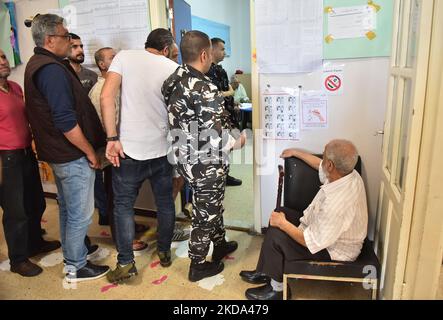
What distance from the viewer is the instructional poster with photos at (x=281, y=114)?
2189mm

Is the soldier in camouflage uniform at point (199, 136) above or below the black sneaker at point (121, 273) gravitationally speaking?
above

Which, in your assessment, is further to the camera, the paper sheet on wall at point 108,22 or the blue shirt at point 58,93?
the paper sheet on wall at point 108,22

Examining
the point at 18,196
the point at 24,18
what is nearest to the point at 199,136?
the point at 18,196

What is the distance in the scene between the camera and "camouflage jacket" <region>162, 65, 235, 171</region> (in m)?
1.68

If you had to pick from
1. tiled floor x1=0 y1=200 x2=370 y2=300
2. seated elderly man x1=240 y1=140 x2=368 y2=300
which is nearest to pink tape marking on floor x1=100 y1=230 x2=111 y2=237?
tiled floor x1=0 y1=200 x2=370 y2=300

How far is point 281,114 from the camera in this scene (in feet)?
7.34

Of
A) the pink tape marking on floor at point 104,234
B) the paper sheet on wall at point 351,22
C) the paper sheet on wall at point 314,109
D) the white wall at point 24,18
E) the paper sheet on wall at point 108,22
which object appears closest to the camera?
the paper sheet on wall at point 351,22

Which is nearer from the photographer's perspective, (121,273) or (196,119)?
(196,119)

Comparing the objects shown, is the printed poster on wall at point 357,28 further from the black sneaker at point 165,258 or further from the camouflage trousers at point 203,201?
the black sneaker at point 165,258

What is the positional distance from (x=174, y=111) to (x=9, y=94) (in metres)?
1.04

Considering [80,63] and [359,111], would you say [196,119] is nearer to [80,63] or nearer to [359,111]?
[359,111]

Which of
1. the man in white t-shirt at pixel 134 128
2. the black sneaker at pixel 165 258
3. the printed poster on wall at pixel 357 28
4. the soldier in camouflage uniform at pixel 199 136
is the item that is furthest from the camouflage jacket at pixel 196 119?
the printed poster on wall at pixel 357 28

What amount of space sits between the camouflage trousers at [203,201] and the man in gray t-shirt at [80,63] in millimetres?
1214

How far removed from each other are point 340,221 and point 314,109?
0.87m
